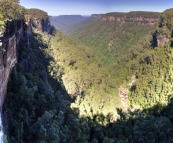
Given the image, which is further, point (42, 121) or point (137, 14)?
point (137, 14)

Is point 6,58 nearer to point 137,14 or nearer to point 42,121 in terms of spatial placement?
point 42,121

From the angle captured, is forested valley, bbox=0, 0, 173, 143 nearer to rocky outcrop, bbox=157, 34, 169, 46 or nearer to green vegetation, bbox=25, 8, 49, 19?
green vegetation, bbox=25, 8, 49, 19

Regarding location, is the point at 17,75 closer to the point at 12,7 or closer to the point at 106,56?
the point at 12,7

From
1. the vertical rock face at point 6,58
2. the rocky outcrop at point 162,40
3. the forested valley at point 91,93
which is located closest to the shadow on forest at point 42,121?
the forested valley at point 91,93

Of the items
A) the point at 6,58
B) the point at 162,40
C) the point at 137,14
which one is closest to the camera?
the point at 6,58

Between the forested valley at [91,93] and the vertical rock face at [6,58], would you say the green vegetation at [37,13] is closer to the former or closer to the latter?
the forested valley at [91,93]

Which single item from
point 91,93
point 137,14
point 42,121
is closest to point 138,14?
point 137,14

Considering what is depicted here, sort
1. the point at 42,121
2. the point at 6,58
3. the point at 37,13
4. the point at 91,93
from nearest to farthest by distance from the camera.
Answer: the point at 6,58
the point at 42,121
the point at 91,93
the point at 37,13

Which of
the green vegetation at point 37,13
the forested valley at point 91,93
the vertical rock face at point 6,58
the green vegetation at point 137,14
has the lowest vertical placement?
the forested valley at point 91,93
